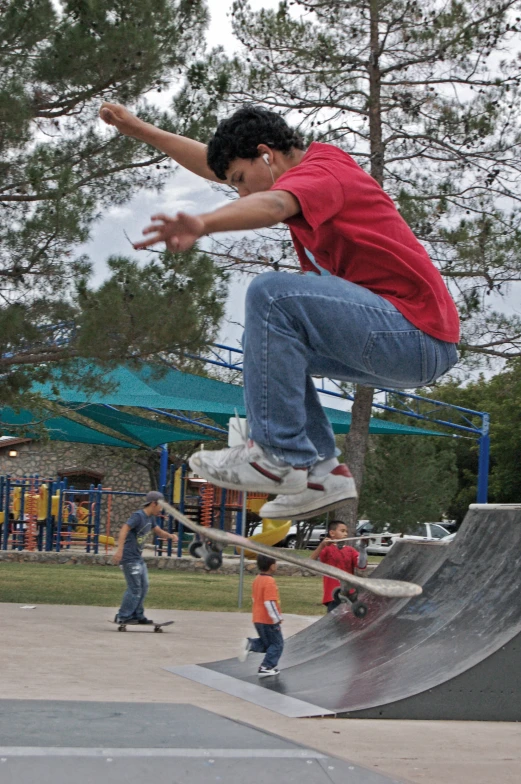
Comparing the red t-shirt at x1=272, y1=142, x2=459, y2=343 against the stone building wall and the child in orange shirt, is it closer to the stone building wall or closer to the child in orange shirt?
the child in orange shirt

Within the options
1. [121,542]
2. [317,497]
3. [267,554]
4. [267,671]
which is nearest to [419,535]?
[121,542]

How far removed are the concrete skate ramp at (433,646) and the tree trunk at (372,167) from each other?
7672 millimetres

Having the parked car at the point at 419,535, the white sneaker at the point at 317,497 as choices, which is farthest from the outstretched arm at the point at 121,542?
the parked car at the point at 419,535

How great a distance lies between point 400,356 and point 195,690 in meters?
5.37

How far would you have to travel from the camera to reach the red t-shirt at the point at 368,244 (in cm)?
325

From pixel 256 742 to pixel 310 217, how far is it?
3.39m

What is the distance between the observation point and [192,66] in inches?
588

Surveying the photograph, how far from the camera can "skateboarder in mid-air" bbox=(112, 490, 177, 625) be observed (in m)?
12.5

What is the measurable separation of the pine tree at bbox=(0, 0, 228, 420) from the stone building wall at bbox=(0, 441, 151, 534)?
109 ft

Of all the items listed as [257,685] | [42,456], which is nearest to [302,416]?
[257,685]

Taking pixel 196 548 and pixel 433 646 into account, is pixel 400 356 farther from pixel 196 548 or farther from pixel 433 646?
pixel 433 646

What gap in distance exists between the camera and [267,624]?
8805mm

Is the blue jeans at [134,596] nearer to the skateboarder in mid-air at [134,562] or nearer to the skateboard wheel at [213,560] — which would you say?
the skateboarder in mid-air at [134,562]

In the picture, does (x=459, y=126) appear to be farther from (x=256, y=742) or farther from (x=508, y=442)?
(x=508, y=442)
